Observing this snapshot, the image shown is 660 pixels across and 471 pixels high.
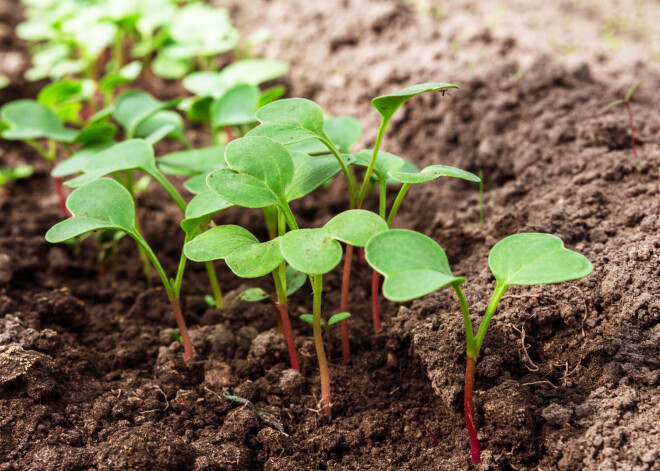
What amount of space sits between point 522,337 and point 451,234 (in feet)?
1.61

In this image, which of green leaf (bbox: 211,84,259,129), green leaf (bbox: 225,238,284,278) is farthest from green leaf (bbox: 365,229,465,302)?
green leaf (bbox: 211,84,259,129)

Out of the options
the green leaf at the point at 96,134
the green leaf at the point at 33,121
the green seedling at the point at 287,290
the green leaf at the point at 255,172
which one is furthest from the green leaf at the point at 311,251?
the green leaf at the point at 33,121

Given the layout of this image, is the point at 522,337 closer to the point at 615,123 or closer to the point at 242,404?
the point at 242,404

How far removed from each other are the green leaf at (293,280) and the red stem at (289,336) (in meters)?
0.08

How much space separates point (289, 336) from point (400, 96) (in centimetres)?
62

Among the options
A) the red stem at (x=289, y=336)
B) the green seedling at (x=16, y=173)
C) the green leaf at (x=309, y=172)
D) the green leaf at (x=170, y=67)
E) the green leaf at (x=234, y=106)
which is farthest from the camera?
the green leaf at (x=170, y=67)

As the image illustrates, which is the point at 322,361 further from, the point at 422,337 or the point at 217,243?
the point at 217,243

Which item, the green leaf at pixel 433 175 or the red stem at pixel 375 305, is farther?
the red stem at pixel 375 305

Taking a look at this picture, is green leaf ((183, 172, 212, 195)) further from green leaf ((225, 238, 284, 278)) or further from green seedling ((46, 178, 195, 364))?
green leaf ((225, 238, 284, 278))

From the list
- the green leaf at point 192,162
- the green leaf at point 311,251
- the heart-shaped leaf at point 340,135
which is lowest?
the green leaf at point 192,162

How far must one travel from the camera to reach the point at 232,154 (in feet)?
4.00

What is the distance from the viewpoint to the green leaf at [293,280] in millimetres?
1523

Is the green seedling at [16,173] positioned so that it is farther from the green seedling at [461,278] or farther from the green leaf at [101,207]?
the green seedling at [461,278]

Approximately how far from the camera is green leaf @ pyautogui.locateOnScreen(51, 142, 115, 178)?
175cm
